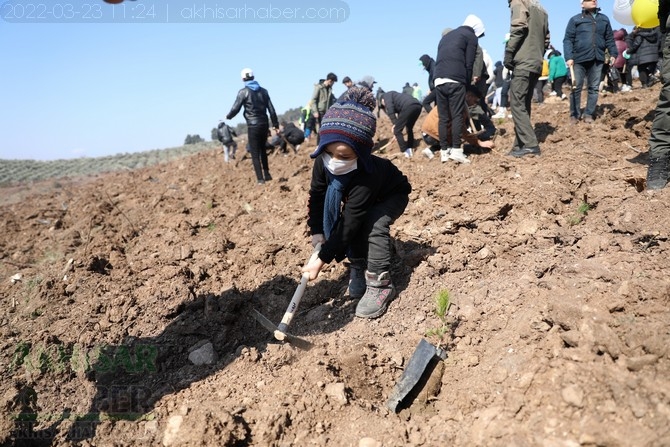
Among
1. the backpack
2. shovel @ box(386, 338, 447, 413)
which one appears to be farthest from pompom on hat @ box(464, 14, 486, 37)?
the backpack

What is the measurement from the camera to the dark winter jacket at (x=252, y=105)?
7148 millimetres

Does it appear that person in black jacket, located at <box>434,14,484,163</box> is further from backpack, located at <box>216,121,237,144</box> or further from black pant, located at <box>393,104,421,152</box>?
backpack, located at <box>216,121,237,144</box>

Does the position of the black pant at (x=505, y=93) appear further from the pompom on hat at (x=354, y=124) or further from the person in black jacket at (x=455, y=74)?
the pompom on hat at (x=354, y=124)

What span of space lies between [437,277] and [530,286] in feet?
2.30

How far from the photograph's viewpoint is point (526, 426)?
68.1 inches

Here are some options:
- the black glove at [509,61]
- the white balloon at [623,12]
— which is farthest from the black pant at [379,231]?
the white balloon at [623,12]

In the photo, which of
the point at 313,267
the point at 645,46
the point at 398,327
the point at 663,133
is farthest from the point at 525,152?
the point at 645,46

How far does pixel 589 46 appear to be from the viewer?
6117 millimetres

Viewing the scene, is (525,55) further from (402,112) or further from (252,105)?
(252,105)

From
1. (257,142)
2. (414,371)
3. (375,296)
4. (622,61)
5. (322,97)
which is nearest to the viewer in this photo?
(414,371)

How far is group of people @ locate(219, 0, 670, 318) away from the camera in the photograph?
8.94 ft

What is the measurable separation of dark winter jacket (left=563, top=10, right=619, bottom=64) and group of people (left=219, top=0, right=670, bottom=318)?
0.01 metres

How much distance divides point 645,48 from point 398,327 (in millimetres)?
9265

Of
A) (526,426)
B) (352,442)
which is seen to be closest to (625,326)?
(526,426)
